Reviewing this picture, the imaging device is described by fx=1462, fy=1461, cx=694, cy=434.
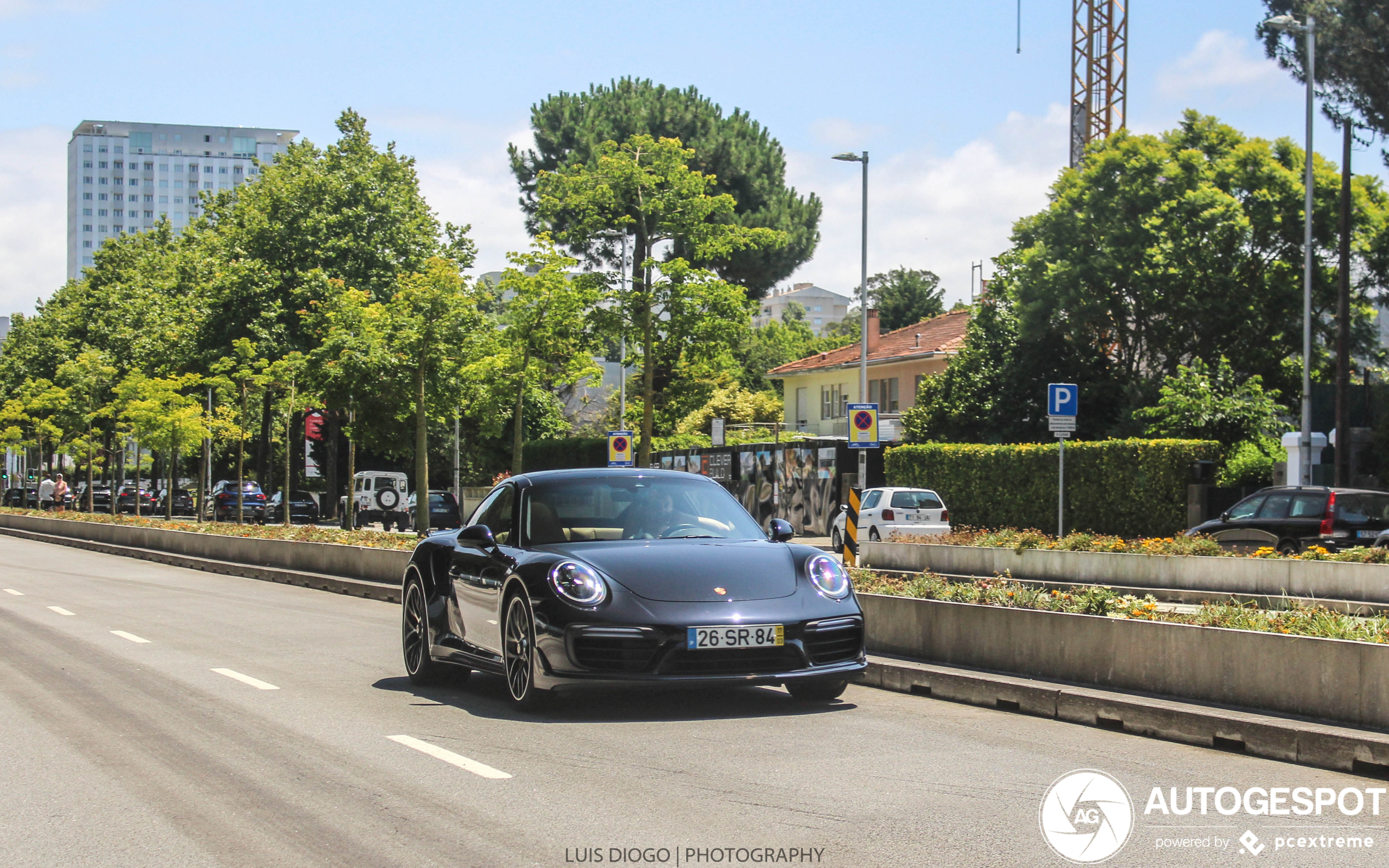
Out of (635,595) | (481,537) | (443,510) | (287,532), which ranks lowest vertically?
(443,510)

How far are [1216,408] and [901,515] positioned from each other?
9.10 metres

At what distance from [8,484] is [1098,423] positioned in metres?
104

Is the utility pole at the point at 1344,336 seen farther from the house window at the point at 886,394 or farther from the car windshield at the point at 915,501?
the house window at the point at 886,394

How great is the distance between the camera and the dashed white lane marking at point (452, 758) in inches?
266

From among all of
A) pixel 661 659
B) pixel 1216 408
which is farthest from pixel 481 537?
pixel 1216 408

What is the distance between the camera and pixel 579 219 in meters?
36.8

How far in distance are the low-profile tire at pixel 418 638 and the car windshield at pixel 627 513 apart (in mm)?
1492

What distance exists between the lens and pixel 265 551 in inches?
1093

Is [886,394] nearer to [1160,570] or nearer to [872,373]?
[872,373]

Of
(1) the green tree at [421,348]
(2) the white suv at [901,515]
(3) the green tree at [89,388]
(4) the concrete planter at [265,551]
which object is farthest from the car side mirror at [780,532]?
(3) the green tree at [89,388]

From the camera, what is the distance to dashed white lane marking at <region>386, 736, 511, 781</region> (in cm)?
675

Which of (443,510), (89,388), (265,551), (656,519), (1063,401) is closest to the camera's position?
(656,519)

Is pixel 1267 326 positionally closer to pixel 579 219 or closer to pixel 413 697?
pixel 579 219

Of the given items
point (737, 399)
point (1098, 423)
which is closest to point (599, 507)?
point (1098, 423)
